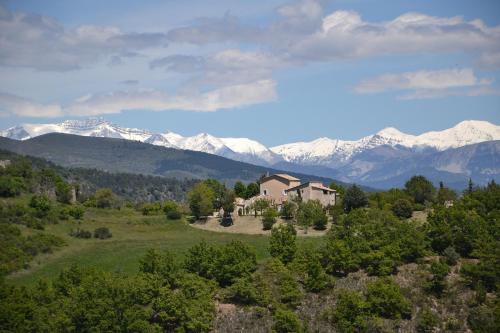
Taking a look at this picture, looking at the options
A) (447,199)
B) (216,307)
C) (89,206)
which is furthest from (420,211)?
(89,206)

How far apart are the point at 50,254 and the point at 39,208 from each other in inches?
778

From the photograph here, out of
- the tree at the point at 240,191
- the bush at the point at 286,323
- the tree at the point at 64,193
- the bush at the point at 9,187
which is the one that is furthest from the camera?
the tree at the point at 240,191

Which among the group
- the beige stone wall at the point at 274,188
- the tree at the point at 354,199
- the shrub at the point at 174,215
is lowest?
the shrub at the point at 174,215

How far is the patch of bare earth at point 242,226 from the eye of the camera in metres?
99.1

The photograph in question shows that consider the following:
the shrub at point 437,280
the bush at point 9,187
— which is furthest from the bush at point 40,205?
the shrub at point 437,280

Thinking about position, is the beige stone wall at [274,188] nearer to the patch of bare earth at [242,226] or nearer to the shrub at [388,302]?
the patch of bare earth at [242,226]

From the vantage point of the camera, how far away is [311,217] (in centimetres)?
9738

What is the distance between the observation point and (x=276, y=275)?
71750mm

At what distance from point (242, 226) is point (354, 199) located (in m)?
16.9

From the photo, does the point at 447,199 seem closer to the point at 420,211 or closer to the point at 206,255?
the point at 420,211

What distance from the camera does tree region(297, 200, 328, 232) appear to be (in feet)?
315

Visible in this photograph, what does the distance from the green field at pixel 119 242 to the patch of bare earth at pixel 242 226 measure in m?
2.30

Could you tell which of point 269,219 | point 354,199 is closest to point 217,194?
point 269,219

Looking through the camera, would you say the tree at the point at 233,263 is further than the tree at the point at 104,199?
No
